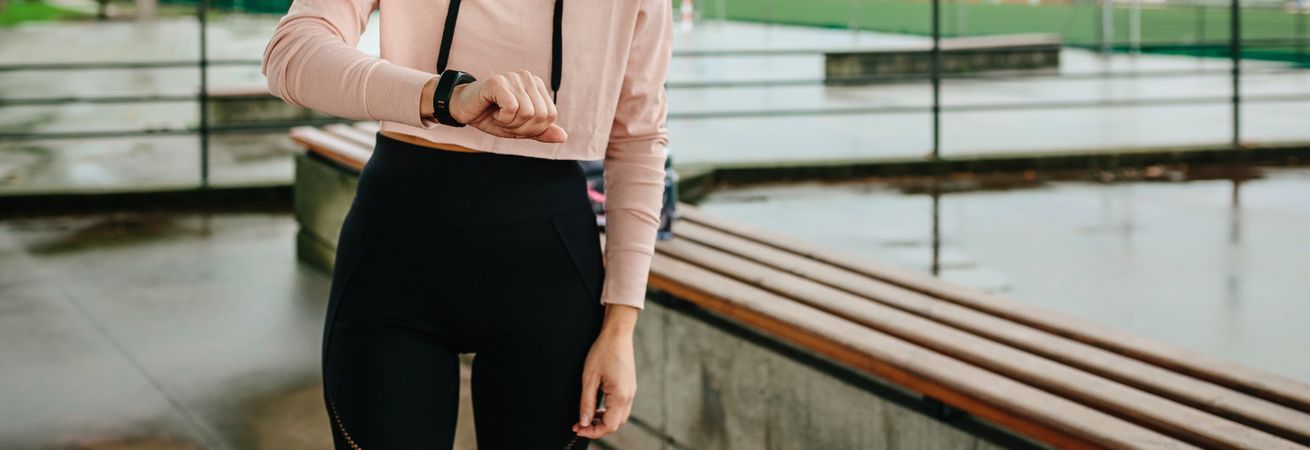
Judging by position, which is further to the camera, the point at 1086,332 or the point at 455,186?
the point at 1086,332

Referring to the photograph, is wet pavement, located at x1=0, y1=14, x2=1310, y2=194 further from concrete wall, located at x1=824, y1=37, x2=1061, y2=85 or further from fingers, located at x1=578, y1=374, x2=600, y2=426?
fingers, located at x1=578, y1=374, x2=600, y2=426

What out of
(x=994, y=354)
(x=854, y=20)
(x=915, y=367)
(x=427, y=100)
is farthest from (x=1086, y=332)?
(x=854, y=20)

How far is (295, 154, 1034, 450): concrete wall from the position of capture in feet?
9.33

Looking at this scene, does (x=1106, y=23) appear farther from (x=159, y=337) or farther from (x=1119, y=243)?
(x=159, y=337)

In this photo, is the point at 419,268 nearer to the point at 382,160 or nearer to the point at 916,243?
the point at 382,160

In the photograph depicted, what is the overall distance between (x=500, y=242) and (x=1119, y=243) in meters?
4.85

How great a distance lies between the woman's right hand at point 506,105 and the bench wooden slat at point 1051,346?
1618 millimetres

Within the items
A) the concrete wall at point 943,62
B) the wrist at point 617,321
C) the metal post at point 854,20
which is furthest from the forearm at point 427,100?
the metal post at point 854,20

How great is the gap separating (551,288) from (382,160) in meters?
0.26

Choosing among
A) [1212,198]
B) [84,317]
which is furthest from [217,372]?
[1212,198]

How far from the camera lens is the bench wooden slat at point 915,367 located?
2.40 metres

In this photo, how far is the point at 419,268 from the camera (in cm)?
172

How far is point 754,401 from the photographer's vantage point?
10.8 ft

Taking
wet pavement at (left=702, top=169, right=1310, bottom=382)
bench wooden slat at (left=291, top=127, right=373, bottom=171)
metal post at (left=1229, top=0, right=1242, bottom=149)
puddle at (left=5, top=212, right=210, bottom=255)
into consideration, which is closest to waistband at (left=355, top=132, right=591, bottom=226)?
wet pavement at (left=702, top=169, right=1310, bottom=382)
